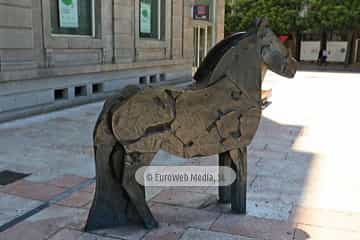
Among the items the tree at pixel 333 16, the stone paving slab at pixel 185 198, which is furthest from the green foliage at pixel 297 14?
the stone paving slab at pixel 185 198

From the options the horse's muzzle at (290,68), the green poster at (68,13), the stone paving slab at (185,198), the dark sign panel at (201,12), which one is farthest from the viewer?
the dark sign panel at (201,12)

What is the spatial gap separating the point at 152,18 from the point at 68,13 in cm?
372

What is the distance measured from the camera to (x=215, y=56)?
3.30 meters

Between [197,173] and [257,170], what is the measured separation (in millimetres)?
1127

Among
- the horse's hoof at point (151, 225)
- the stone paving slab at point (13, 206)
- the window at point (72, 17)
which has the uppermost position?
the window at point (72, 17)

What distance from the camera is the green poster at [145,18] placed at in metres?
11.6

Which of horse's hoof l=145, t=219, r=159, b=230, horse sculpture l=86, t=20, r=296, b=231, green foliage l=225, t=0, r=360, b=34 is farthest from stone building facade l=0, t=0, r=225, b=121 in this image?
green foliage l=225, t=0, r=360, b=34

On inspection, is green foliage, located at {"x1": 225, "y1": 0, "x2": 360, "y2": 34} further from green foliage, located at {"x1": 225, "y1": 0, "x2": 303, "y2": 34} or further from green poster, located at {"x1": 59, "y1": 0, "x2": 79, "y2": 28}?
green poster, located at {"x1": 59, "y1": 0, "x2": 79, "y2": 28}

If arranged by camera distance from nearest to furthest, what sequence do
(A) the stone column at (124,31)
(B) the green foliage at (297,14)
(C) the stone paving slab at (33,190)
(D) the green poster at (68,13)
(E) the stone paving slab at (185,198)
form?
(E) the stone paving slab at (185,198) < (C) the stone paving slab at (33,190) < (D) the green poster at (68,13) < (A) the stone column at (124,31) < (B) the green foliage at (297,14)

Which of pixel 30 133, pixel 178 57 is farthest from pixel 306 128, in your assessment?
pixel 178 57

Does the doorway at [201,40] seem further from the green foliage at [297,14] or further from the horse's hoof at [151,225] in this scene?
the horse's hoof at [151,225]

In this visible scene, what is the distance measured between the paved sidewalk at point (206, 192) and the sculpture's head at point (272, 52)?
127 centimetres

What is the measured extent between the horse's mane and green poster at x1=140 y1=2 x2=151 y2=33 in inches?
339

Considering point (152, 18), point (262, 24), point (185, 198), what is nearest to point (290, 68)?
point (262, 24)
